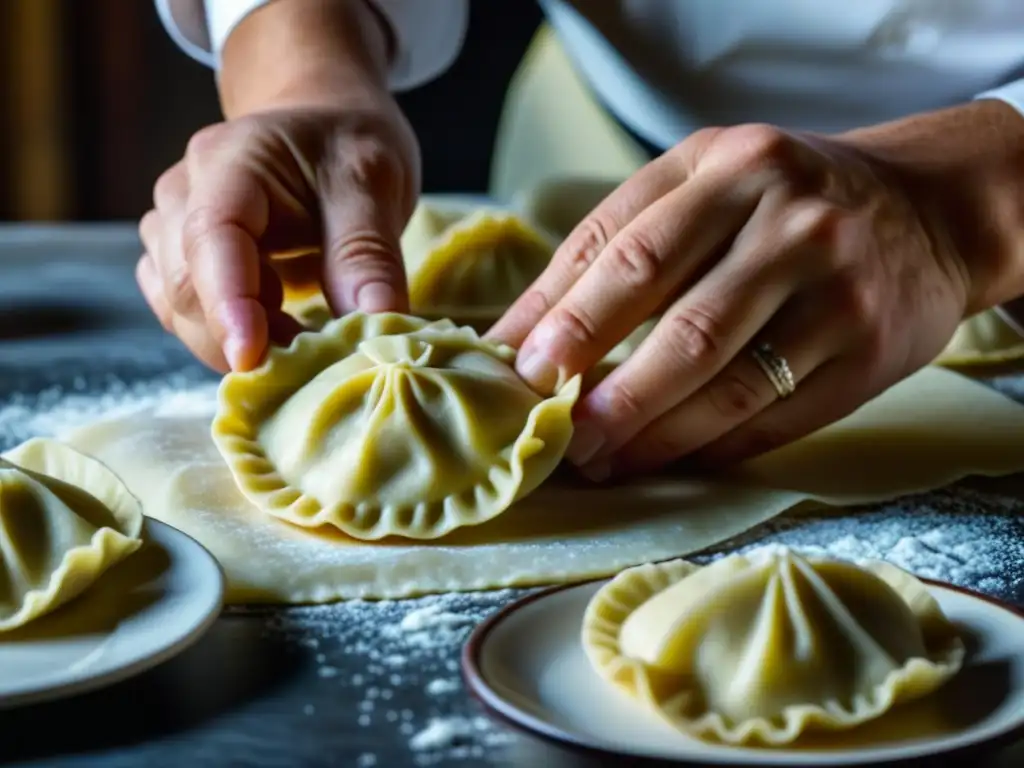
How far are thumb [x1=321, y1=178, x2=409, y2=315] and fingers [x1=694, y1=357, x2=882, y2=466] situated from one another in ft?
1.50

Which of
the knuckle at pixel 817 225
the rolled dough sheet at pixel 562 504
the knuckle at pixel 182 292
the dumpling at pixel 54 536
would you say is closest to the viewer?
the dumpling at pixel 54 536

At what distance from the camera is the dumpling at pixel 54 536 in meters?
1.07

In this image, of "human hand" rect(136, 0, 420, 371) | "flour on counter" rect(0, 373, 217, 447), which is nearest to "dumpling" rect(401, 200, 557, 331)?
"human hand" rect(136, 0, 420, 371)

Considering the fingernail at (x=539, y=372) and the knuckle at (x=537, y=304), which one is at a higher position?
the knuckle at (x=537, y=304)

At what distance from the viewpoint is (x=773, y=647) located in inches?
36.8

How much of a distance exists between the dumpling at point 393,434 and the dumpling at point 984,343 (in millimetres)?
1021

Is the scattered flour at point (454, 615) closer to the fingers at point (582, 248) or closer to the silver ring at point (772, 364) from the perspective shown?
the silver ring at point (772, 364)

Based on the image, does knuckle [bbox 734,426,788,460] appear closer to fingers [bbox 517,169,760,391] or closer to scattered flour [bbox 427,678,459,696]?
fingers [bbox 517,169,760,391]

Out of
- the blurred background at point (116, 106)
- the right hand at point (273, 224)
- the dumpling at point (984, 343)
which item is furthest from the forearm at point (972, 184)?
the blurred background at point (116, 106)

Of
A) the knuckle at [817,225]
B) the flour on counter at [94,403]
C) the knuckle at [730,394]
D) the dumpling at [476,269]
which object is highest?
the knuckle at [817,225]

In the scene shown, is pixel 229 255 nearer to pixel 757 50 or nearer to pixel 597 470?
pixel 597 470

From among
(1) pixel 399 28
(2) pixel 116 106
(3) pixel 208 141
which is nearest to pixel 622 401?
(3) pixel 208 141

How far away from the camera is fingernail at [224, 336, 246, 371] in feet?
5.02

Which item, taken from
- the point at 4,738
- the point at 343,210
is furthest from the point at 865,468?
the point at 4,738
